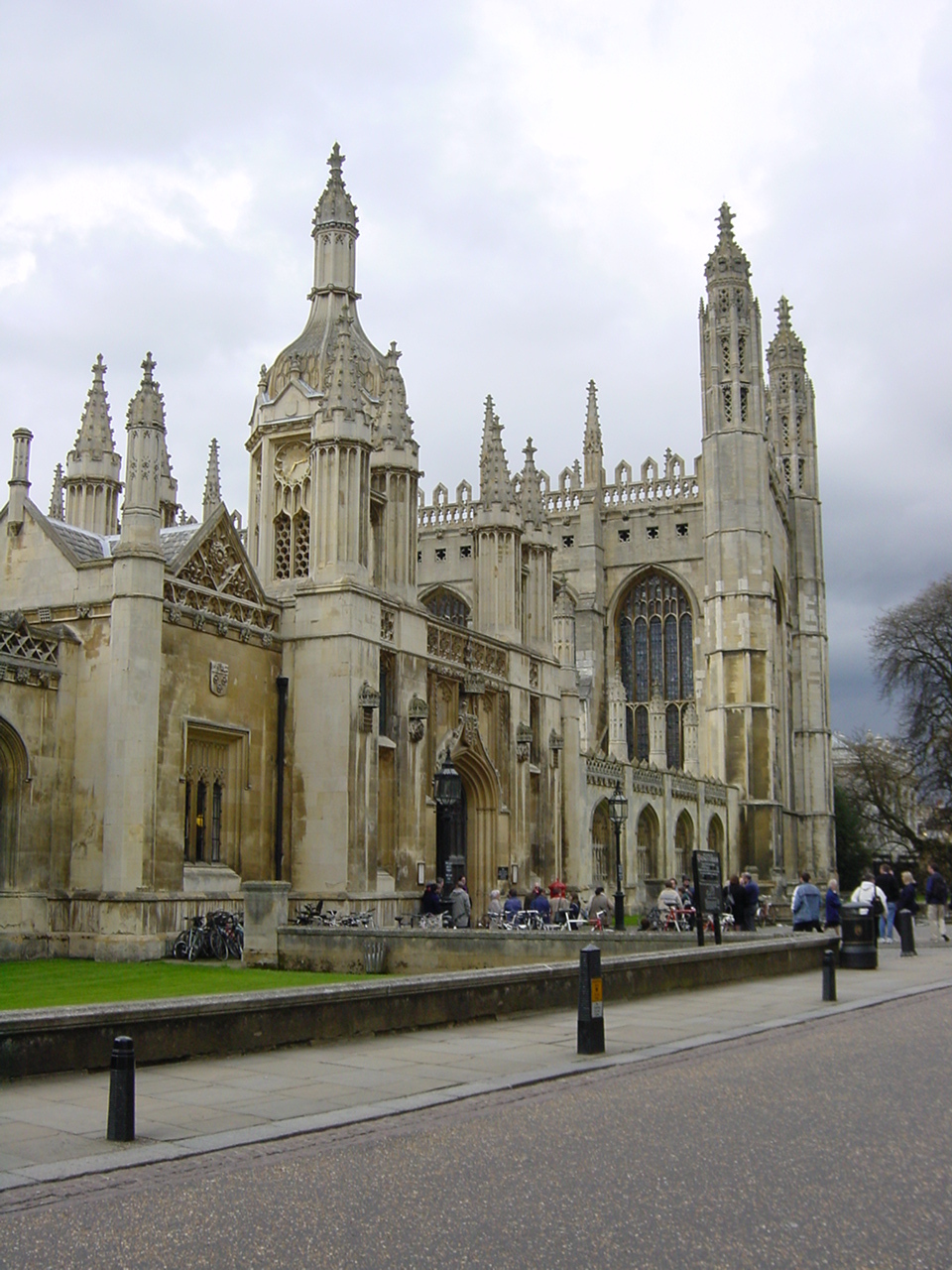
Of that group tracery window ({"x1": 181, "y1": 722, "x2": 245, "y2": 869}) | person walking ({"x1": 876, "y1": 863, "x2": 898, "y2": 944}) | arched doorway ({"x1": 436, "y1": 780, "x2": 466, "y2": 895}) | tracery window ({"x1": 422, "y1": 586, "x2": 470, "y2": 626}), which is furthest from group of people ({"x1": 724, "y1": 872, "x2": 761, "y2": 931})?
tracery window ({"x1": 422, "y1": 586, "x2": 470, "y2": 626})

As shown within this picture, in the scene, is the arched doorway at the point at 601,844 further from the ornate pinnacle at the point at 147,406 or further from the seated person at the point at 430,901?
the ornate pinnacle at the point at 147,406

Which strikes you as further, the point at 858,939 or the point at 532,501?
the point at 532,501

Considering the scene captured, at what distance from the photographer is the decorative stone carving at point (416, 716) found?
2527 cm

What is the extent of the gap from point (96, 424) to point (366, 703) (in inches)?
346

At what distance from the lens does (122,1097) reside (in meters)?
7.23

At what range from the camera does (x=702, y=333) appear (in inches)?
2468

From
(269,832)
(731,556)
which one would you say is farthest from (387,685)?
(731,556)

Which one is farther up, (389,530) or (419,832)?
(389,530)

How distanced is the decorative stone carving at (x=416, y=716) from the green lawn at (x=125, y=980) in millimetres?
7497

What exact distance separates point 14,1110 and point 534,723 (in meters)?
23.5

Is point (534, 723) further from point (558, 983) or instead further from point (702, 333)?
point (702, 333)

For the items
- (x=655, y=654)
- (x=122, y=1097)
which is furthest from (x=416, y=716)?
(x=655, y=654)

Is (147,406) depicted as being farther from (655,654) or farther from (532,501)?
(655,654)

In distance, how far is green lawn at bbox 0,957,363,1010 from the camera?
44.5 ft
